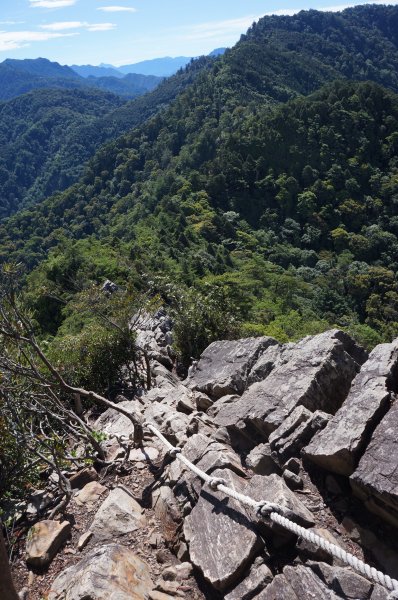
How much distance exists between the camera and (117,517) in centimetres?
552

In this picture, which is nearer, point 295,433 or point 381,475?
point 381,475

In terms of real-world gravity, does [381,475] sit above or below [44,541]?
above

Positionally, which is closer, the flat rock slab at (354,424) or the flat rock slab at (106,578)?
the flat rock slab at (106,578)

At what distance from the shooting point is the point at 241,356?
10172 mm

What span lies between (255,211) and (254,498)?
236ft

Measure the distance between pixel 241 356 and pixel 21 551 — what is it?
5.76m

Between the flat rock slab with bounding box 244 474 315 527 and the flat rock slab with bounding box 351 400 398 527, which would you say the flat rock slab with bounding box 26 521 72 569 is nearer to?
the flat rock slab with bounding box 244 474 315 527

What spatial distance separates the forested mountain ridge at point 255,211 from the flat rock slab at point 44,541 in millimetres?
24317

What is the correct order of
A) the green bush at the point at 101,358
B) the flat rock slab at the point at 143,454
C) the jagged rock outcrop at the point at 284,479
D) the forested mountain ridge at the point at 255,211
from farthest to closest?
the forested mountain ridge at the point at 255,211 → the green bush at the point at 101,358 → the flat rock slab at the point at 143,454 → the jagged rock outcrop at the point at 284,479

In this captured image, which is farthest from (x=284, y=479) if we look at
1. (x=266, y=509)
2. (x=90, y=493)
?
(x=90, y=493)

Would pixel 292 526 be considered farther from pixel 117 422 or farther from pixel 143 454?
pixel 117 422

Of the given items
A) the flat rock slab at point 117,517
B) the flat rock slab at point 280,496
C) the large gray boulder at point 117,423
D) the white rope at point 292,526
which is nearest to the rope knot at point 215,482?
the white rope at point 292,526

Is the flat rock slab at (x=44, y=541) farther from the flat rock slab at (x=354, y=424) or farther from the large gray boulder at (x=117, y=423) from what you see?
the flat rock slab at (x=354, y=424)

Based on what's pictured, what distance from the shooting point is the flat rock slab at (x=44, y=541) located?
16.9 ft
